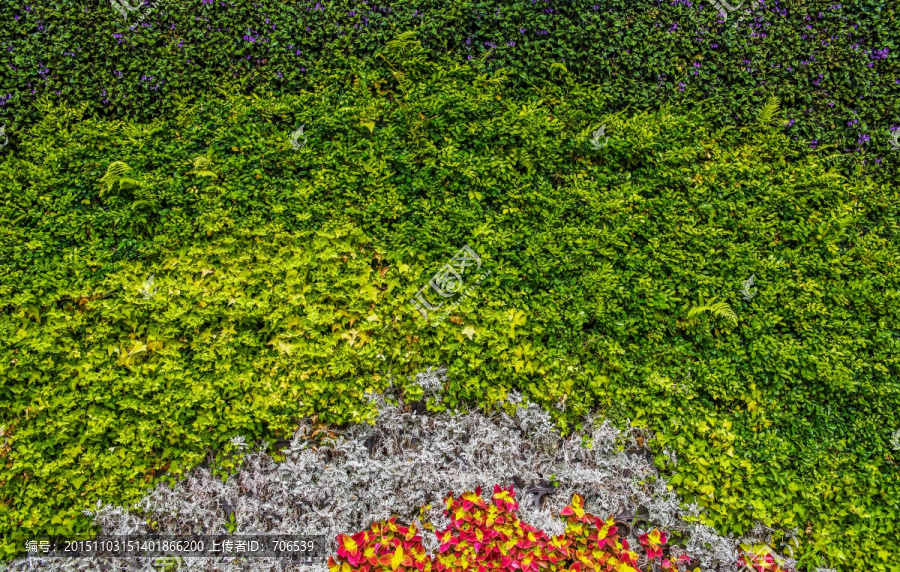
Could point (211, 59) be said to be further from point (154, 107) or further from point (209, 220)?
point (209, 220)

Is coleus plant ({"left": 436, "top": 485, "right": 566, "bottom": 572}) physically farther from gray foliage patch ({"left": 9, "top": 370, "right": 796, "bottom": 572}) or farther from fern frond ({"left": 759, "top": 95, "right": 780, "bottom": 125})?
fern frond ({"left": 759, "top": 95, "right": 780, "bottom": 125})

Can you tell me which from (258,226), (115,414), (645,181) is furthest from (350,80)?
(115,414)

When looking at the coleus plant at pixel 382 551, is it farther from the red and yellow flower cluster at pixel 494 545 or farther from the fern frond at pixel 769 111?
the fern frond at pixel 769 111

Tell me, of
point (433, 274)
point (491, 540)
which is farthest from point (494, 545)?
point (433, 274)

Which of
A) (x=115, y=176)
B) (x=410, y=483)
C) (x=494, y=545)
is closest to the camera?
(x=494, y=545)

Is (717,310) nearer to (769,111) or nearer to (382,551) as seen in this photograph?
(769,111)

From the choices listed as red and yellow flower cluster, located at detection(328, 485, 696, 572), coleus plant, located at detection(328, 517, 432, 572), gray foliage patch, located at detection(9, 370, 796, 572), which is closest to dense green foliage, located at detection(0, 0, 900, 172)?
gray foliage patch, located at detection(9, 370, 796, 572)
